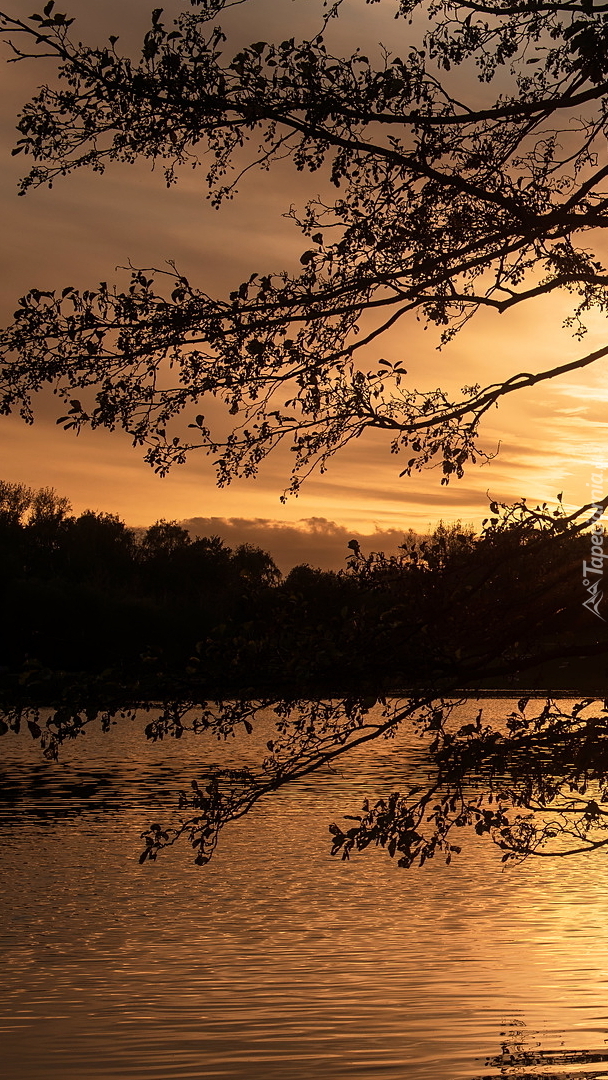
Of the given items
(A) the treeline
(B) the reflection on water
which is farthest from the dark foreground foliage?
(B) the reflection on water

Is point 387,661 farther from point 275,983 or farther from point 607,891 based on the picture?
point 607,891

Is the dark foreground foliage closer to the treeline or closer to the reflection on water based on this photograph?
the treeline

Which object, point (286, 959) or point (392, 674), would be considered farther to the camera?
point (286, 959)

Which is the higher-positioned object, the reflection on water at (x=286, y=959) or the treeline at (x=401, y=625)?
the treeline at (x=401, y=625)

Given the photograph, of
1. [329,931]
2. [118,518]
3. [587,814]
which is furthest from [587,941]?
[118,518]

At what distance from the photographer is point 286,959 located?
16922 millimetres

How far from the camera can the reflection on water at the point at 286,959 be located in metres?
12.0

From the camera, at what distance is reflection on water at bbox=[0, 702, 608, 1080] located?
1196cm

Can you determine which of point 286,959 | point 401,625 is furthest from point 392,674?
point 286,959

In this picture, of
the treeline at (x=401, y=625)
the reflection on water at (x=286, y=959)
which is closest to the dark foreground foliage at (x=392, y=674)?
the treeline at (x=401, y=625)

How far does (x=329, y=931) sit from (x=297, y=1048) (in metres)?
6.73

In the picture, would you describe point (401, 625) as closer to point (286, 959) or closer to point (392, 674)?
point (392, 674)

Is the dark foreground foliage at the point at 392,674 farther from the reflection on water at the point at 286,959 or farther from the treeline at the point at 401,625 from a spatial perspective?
the reflection on water at the point at 286,959

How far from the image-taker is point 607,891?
886 inches
